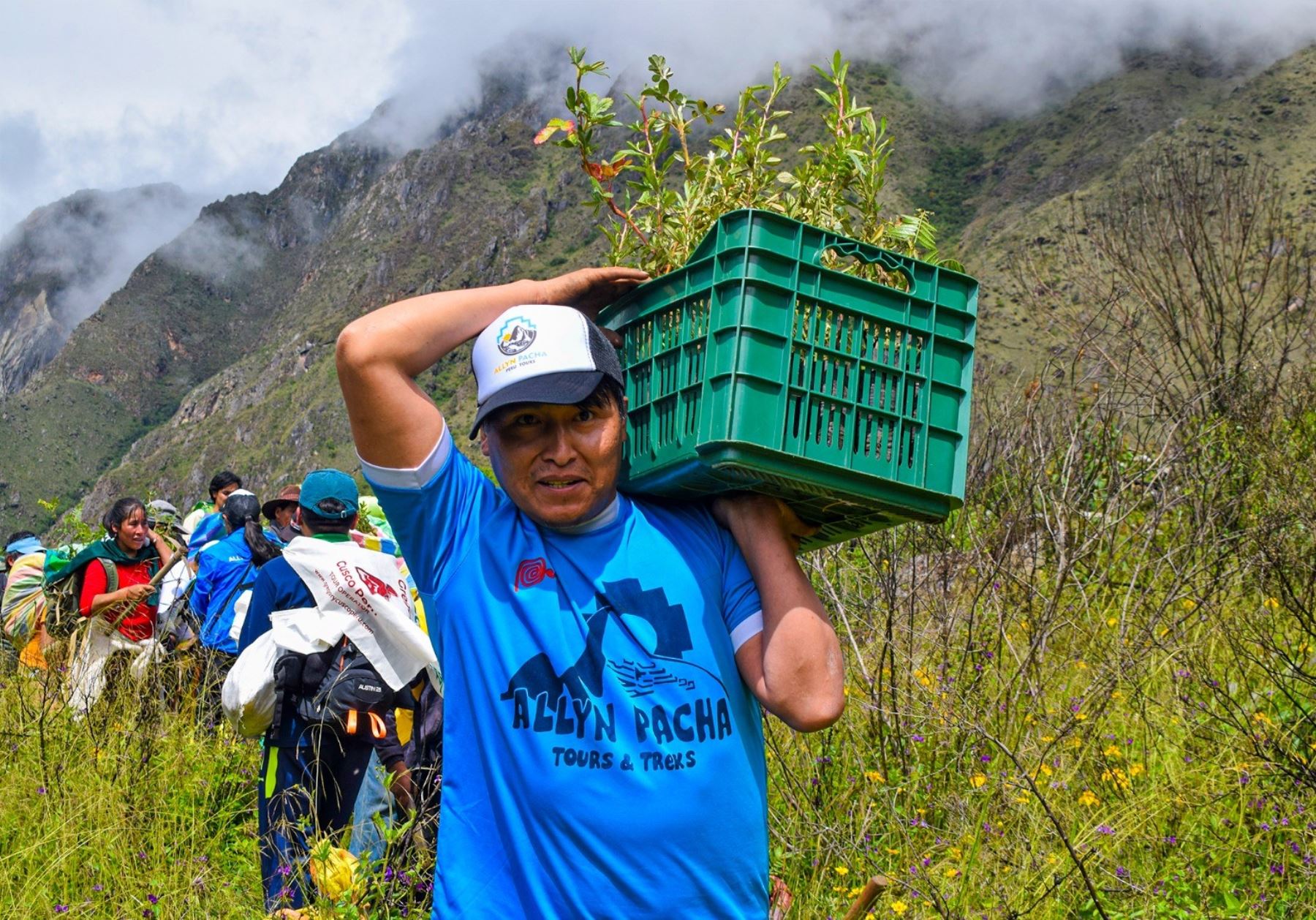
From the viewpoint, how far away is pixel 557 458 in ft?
6.28

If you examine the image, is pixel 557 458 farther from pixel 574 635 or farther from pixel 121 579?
pixel 121 579

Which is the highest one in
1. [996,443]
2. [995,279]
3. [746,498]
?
[995,279]

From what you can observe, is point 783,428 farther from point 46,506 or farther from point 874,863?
point 46,506

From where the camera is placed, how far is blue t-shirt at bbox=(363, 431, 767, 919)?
1.80 metres

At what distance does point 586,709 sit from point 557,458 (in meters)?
0.41

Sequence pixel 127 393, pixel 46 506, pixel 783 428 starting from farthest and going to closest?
pixel 127 393 → pixel 46 506 → pixel 783 428

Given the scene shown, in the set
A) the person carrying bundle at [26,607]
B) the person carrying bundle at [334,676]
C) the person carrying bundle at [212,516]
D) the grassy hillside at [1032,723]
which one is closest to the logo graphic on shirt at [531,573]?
the grassy hillside at [1032,723]

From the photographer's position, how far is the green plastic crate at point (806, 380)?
1870mm

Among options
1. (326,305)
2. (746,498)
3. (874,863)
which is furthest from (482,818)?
(326,305)

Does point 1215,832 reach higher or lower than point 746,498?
lower

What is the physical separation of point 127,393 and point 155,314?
15971 millimetres

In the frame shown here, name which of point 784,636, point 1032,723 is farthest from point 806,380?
point 1032,723

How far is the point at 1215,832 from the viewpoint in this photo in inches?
140

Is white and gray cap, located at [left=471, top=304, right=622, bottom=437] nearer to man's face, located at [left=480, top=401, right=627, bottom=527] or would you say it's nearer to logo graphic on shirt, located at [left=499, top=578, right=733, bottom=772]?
man's face, located at [left=480, top=401, right=627, bottom=527]
